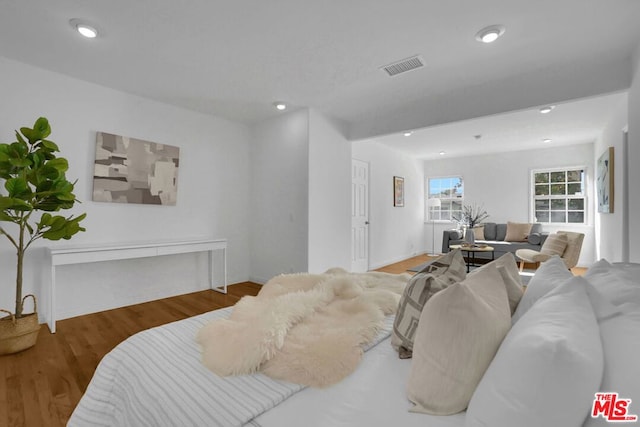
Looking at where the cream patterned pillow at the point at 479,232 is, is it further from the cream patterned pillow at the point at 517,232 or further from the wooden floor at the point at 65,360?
the wooden floor at the point at 65,360

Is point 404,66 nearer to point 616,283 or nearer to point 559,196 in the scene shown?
point 616,283

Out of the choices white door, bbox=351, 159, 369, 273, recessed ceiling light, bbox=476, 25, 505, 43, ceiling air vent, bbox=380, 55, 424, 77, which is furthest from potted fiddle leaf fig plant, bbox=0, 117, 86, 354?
white door, bbox=351, 159, 369, 273

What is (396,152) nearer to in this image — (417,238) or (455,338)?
(417,238)

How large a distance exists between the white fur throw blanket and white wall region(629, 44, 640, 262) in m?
2.43

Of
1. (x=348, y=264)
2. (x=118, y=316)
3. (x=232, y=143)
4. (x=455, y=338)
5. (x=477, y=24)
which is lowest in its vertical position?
(x=118, y=316)

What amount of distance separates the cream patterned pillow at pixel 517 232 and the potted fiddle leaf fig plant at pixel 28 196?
712 cm

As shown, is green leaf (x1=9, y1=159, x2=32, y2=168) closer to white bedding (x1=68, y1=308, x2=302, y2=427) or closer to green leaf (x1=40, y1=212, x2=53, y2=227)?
green leaf (x1=40, y1=212, x2=53, y2=227)

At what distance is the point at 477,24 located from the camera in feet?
7.55

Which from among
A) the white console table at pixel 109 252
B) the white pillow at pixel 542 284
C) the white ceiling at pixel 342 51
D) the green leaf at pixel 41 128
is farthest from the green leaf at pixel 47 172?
the white pillow at pixel 542 284

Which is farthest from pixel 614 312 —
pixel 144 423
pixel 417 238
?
pixel 417 238

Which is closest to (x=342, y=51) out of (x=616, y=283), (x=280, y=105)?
(x=280, y=105)

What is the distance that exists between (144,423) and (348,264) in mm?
3812

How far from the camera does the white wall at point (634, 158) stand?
8.27ft

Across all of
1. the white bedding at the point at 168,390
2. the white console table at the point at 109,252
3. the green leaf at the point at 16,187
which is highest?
the green leaf at the point at 16,187
